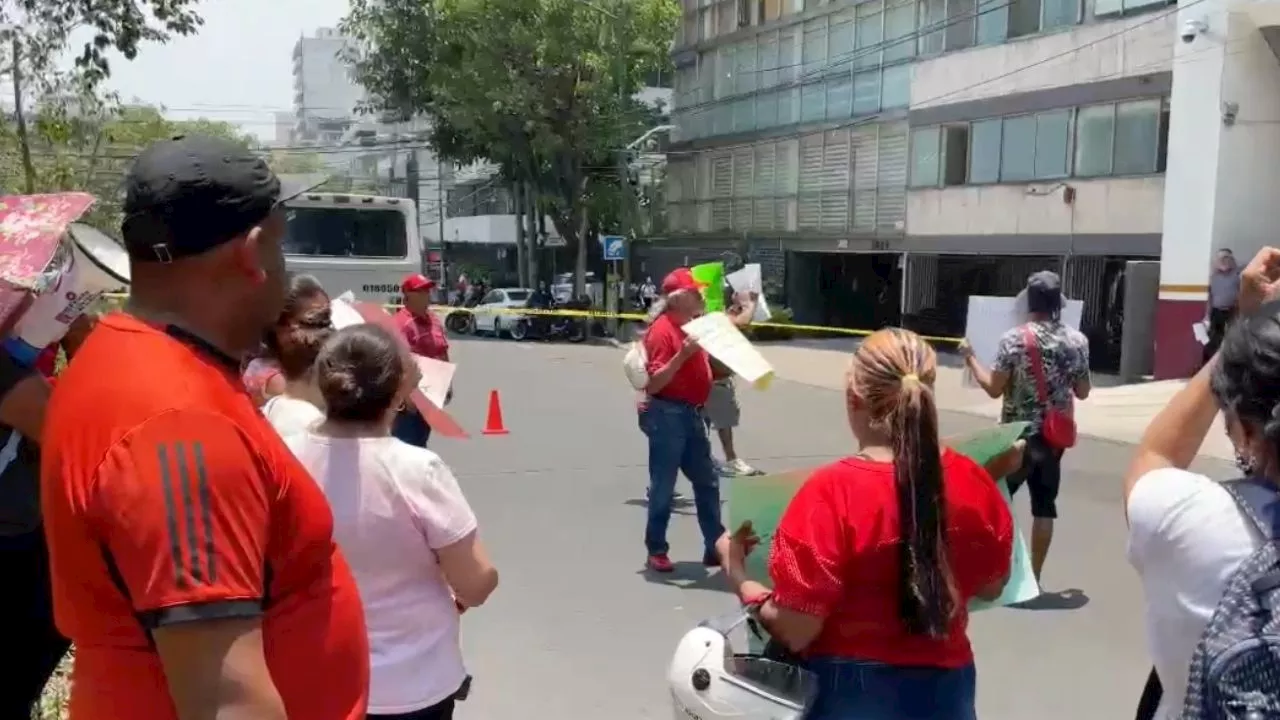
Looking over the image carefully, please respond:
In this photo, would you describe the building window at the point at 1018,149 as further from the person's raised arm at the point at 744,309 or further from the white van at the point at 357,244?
the person's raised arm at the point at 744,309

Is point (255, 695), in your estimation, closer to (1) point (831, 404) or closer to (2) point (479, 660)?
(2) point (479, 660)

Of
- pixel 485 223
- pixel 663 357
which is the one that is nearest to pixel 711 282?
pixel 663 357

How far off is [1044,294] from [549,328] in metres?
24.0

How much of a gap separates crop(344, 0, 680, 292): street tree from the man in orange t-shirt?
28.0 meters

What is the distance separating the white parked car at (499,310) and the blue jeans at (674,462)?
23.0 metres

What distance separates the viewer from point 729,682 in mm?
2613

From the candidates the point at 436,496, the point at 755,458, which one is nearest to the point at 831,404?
the point at 755,458

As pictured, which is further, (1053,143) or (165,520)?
(1053,143)

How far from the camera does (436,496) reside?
271 cm

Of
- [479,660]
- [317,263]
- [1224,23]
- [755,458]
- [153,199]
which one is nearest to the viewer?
[153,199]

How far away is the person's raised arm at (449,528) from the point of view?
2.69 m

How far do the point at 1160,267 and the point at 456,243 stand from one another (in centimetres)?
3927

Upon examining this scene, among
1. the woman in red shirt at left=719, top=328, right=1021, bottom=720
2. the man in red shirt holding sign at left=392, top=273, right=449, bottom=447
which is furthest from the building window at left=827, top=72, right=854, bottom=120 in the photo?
the woman in red shirt at left=719, top=328, right=1021, bottom=720

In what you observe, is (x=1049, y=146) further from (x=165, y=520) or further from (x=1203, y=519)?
(x=165, y=520)
